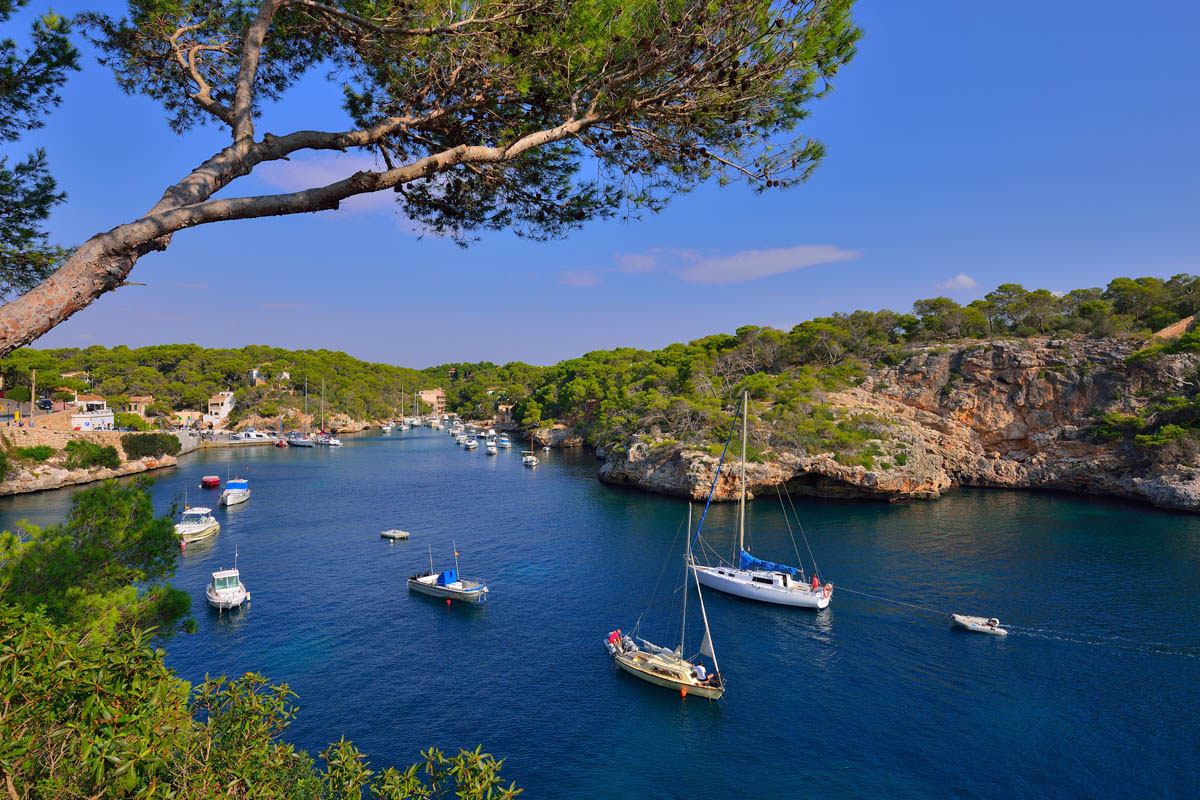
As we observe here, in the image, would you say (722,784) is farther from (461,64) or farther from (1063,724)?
(461,64)

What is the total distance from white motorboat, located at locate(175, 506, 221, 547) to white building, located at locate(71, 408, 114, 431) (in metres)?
38.4

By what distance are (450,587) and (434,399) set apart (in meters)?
146

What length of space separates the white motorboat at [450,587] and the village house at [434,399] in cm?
13124

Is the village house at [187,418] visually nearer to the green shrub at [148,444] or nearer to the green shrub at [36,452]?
the green shrub at [148,444]

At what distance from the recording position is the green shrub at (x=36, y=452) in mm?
52281

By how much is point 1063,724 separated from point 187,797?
Answer: 75.3ft

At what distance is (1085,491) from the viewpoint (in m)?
52.8

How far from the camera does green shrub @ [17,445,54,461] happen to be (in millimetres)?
52281

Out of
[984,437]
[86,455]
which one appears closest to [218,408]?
[86,455]

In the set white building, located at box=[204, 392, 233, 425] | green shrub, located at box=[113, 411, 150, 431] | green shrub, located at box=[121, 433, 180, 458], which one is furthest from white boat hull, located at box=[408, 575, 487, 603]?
white building, located at box=[204, 392, 233, 425]

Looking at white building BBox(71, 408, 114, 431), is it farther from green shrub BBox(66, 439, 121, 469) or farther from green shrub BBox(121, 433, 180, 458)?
green shrub BBox(66, 439, 121, 469)

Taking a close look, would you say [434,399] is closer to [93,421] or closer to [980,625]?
[93,421]

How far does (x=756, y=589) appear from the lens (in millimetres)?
28734

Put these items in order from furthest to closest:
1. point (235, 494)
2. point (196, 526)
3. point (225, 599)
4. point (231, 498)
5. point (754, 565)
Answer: point (235, 494), point (231, 498), point (196, 526), point (754, 565), point (225, 599)
